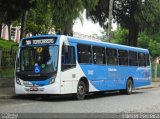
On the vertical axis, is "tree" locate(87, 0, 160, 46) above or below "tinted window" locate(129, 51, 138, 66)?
above

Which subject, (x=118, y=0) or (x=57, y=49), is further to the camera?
(x=118, y=0)

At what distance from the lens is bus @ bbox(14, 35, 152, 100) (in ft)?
67.1

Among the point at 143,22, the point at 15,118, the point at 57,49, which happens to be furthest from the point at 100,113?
the point at 143,22

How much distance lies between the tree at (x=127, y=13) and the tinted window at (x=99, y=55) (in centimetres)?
1926

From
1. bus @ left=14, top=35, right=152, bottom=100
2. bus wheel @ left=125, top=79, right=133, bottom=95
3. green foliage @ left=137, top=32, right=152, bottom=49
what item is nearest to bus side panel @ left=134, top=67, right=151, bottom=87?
bus wheel @ left=125, top=79, right=133, bottom=95

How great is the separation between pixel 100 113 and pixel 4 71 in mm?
13399

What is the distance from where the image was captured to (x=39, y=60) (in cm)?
2072

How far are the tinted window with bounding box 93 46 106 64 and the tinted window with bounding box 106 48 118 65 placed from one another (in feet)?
2.14

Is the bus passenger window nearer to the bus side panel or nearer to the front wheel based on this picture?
the front wheel

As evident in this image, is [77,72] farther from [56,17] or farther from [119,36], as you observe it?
[119,36]

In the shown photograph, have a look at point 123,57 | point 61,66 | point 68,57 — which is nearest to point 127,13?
point 123,57

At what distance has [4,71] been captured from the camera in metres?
27.6

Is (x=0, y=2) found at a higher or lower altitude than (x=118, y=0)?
lower

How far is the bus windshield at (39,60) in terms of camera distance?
20469 mm
